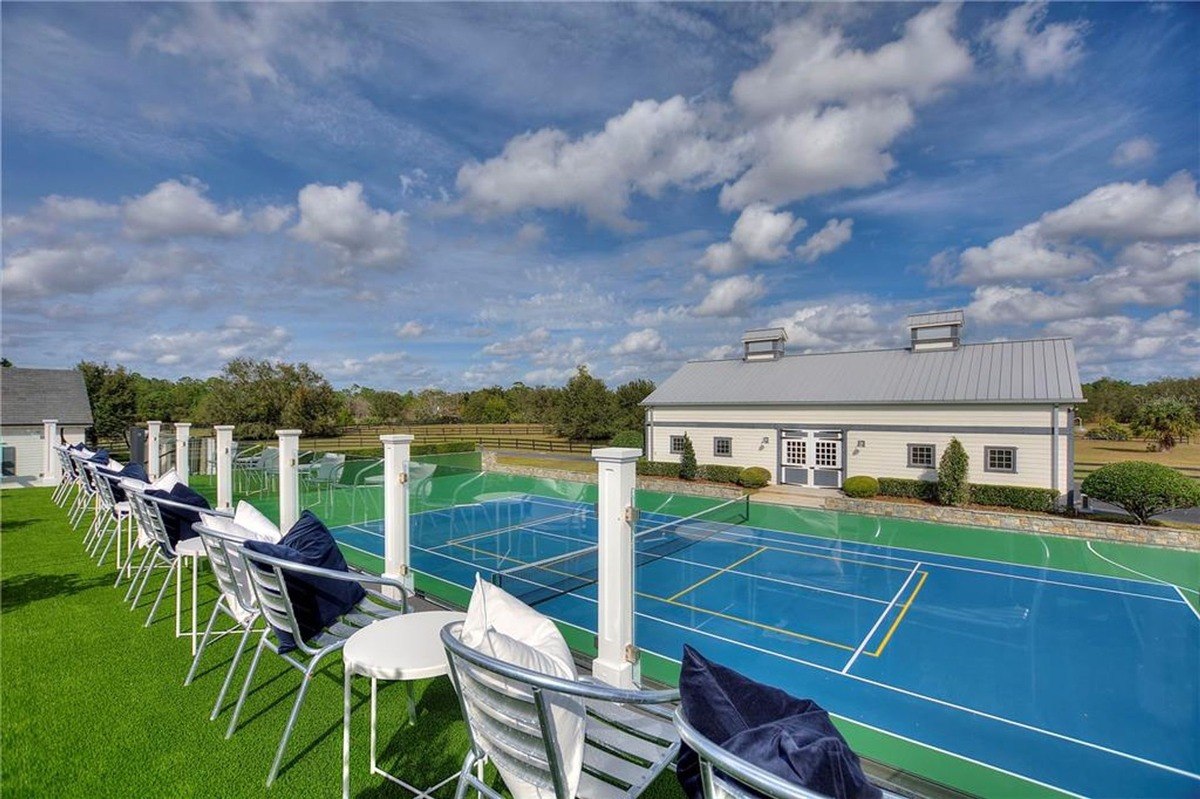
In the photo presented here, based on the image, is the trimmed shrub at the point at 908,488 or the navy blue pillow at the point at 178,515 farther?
the trimmed shrub at the point at 908,488

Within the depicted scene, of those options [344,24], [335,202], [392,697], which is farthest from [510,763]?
[335,202]

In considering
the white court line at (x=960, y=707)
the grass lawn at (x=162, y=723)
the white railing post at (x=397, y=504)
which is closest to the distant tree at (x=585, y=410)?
the white court line at (x=960, y=707)

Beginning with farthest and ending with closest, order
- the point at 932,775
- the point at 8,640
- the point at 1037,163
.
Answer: the point at 1037,163
the point at 8,640
the point at 932,775

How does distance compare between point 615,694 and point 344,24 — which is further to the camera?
point 344,24

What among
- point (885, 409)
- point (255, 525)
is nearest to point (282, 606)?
point (255, 525)

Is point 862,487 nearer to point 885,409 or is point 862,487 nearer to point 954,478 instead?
Result: point 954,478

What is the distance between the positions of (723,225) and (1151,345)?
68.1ft

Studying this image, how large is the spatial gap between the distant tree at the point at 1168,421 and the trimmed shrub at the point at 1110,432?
4408mm

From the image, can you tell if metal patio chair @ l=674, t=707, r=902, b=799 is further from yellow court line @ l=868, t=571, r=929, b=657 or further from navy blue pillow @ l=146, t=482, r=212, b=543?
yellow court line @ l=868, t=571, r=929, b=657

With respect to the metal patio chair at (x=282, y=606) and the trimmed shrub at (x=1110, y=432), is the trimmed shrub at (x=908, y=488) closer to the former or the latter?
the metal patio chair at (x=282, y=606)

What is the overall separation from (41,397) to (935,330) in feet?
99.5

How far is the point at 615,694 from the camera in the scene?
1.21 meters

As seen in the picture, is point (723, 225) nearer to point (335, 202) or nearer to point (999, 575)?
point (335, 202)

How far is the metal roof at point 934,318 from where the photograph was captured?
17.1m
